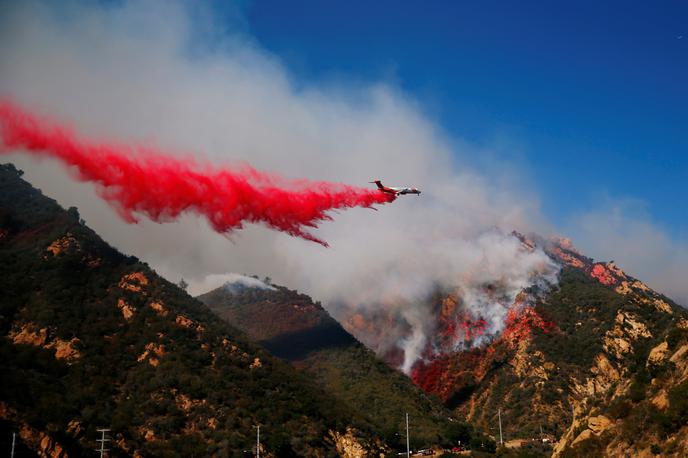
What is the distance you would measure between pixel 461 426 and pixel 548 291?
206ft

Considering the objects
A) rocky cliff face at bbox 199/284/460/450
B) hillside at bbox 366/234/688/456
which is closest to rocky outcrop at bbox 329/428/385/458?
rocky cliff face at bbox 199/284/460/450

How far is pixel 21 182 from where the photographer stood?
123 m

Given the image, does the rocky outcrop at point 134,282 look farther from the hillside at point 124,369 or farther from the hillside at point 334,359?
the hillside at point 334,359

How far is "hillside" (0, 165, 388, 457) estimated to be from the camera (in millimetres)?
70250

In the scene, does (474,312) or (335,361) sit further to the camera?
(474,312)

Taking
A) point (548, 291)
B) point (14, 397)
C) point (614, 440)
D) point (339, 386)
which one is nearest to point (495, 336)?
point (548, 291)

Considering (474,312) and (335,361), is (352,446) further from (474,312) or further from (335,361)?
(474,312)

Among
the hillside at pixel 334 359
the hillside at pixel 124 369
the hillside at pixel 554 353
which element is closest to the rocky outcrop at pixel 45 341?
the hillside at pixel 124 369

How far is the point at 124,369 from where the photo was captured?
83688 mm

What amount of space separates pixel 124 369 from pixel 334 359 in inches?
2215

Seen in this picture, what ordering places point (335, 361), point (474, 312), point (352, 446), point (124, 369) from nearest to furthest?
1. point (124, 369)
2. point (352, 446)
3. point (335, 361)
4. point (474, 312)

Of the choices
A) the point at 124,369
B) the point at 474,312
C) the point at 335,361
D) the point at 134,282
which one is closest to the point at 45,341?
the point at 124,369

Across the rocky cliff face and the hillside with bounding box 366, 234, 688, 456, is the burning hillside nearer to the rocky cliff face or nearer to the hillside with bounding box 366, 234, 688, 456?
the hillside with bounding box 366, 234, 688, 456

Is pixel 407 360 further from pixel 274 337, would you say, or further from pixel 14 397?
pixel 14 397
